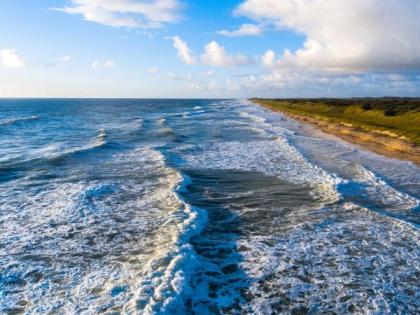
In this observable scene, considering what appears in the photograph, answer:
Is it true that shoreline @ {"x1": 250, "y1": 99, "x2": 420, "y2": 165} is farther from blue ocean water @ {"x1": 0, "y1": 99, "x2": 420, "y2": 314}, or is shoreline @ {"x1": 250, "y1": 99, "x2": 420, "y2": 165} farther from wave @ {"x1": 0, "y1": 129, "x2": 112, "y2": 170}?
wave @ {"x1": 0, "y1": 129, "x2": 112, "y2": 170}

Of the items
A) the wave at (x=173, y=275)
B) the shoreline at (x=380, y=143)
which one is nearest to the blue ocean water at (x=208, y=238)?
the wave at (x=173, y=275)

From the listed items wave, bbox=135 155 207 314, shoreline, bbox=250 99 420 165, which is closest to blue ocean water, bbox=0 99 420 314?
wave, bbox=135 155 207 314

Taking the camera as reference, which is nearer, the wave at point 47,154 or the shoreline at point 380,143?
the wave at point 47,154

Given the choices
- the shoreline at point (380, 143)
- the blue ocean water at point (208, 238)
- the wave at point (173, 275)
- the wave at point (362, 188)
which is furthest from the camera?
the shoreline at point (380, 143)

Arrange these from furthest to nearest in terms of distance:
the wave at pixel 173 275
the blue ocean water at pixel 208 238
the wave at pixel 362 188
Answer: the wave at pixel 362 188 → the blue ocean water at pixel 208 238 → the wave at pixel 173 275

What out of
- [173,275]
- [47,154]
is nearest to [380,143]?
[47,154]

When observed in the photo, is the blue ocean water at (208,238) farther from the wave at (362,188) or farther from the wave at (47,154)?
the wave at (47,154)

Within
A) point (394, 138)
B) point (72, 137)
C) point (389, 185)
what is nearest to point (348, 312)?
Result: point (389, 185)

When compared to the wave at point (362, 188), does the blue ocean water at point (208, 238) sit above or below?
above

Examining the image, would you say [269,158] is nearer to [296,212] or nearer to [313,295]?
[296,212]
